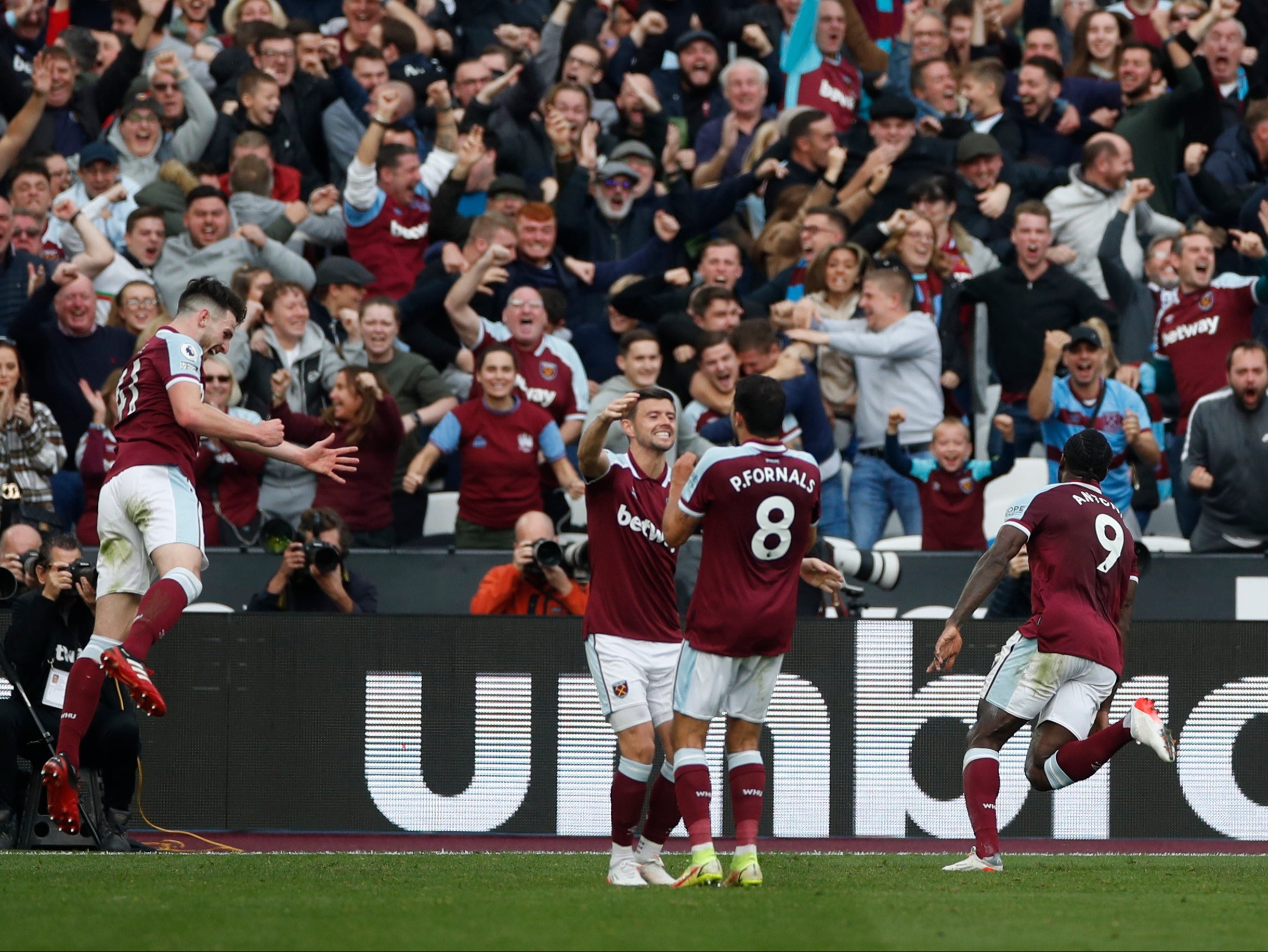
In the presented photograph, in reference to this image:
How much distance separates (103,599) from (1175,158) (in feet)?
35.8

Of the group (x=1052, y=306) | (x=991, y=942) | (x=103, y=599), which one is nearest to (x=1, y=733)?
(x=103, y=599)

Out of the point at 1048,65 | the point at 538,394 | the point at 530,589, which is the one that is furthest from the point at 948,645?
the point at 1048,65

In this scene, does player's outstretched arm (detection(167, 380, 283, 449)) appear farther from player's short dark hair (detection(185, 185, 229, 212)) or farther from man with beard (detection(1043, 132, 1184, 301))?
man with beard (detection(1043, 132, 1184, 301))

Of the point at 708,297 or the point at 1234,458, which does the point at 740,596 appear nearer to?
the point at 708,297

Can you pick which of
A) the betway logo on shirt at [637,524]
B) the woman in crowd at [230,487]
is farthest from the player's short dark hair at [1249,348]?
the woman in crowd at [230,487]

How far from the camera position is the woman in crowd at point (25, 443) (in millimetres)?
12797

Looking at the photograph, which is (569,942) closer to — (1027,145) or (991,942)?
(991,942)

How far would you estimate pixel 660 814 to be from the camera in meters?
8.68

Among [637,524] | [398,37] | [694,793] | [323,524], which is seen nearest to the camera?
Result: [694,793]

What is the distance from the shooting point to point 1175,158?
639 inches

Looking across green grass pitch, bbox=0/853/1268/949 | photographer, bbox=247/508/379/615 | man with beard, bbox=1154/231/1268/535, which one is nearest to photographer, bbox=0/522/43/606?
photographer, bbox=247/508/379/615

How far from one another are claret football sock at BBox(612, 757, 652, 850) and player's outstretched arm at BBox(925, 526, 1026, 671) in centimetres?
144

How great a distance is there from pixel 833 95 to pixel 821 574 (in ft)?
30.7

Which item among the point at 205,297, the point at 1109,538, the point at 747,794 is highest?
the point at 205,297
